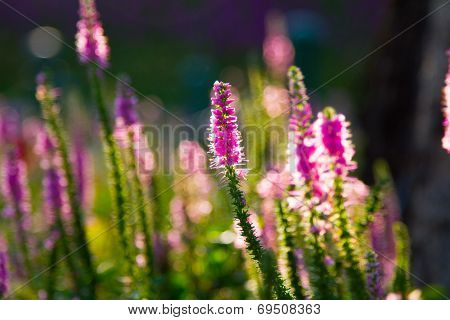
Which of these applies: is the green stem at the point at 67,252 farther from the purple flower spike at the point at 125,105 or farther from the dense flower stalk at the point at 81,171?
the dense flower stalk at the point at 81,171

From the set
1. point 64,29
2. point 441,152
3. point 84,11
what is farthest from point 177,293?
point 64,29

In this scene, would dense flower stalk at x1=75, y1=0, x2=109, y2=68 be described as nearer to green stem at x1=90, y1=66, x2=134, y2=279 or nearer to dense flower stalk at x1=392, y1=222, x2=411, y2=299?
green stem at x1=90, y1=66, x2=134, y2=279

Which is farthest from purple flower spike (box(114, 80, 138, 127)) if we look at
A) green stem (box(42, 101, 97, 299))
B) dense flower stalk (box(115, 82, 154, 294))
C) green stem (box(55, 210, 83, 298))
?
green stem (box(55, 210, 83, 298))

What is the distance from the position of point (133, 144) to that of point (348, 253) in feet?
3.49

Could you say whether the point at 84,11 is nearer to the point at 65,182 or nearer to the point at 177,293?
the point at 65,182

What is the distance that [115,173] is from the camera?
2887 millimetres

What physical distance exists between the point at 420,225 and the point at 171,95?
12.4 metres

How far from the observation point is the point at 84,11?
2828 mm

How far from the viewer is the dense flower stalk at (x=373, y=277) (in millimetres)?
2402

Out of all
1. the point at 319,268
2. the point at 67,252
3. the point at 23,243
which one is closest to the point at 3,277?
the point at 67,252

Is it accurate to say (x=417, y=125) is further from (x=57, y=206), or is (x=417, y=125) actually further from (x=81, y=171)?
(x=57, y=206)

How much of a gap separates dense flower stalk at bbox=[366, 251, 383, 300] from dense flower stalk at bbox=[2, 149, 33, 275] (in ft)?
5.22

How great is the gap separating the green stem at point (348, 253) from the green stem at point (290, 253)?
168mm

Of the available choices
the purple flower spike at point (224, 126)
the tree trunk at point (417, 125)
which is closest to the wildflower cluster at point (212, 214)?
the purple flower spike at point (224, 126)
